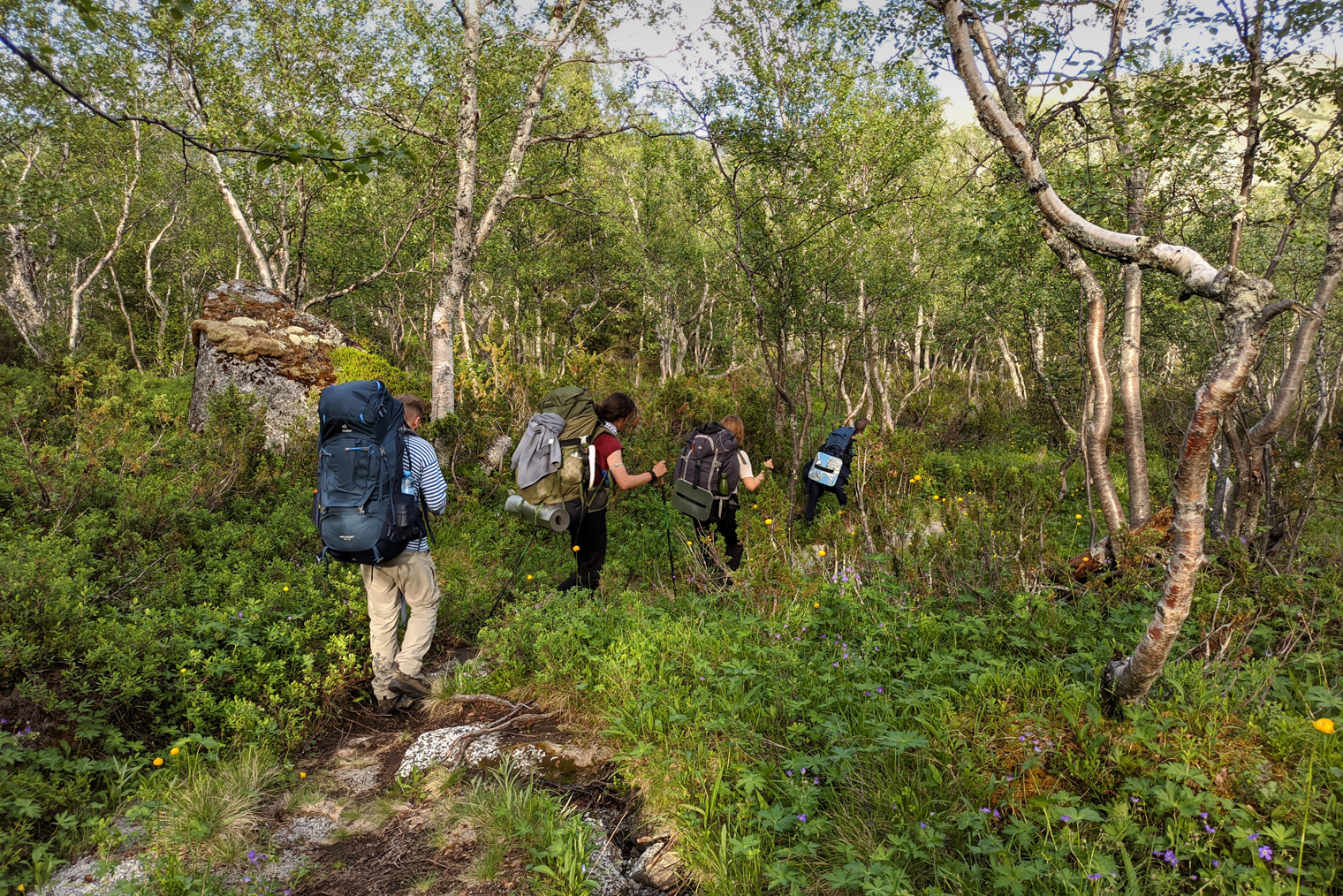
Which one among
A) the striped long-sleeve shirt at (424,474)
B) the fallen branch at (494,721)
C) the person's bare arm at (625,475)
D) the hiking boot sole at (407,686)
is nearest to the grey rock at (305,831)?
the fallen branch at (494,721)

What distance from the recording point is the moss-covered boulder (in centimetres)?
967

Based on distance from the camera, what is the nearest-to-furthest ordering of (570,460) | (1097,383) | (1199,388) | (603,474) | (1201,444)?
(1199,388), (1201,444), (1097,383), (570,460), (603,474)

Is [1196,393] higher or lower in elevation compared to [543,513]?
higher

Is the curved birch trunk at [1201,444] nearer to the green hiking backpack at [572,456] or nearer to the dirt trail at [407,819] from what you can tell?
the dirt trail at [407,819]

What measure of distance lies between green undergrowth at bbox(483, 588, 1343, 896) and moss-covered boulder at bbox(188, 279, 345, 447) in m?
7.74

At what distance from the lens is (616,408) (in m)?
5.38

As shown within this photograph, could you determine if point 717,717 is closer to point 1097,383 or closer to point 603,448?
point 603,448

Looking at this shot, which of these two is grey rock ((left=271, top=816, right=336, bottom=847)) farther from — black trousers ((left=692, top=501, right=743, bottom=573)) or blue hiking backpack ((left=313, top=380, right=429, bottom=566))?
black trousers ((left=692, top=501, right=743, bottom=573))

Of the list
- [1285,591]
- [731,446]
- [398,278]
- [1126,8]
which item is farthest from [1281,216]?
[398,278]

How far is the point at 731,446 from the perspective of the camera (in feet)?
19.8

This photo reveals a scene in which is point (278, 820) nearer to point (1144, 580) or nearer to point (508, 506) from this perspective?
point (508, 506)

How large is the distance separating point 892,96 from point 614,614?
18.2 meters

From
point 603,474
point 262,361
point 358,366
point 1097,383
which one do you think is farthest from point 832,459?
point 262,361

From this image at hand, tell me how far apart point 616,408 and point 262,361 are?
7714 mm
